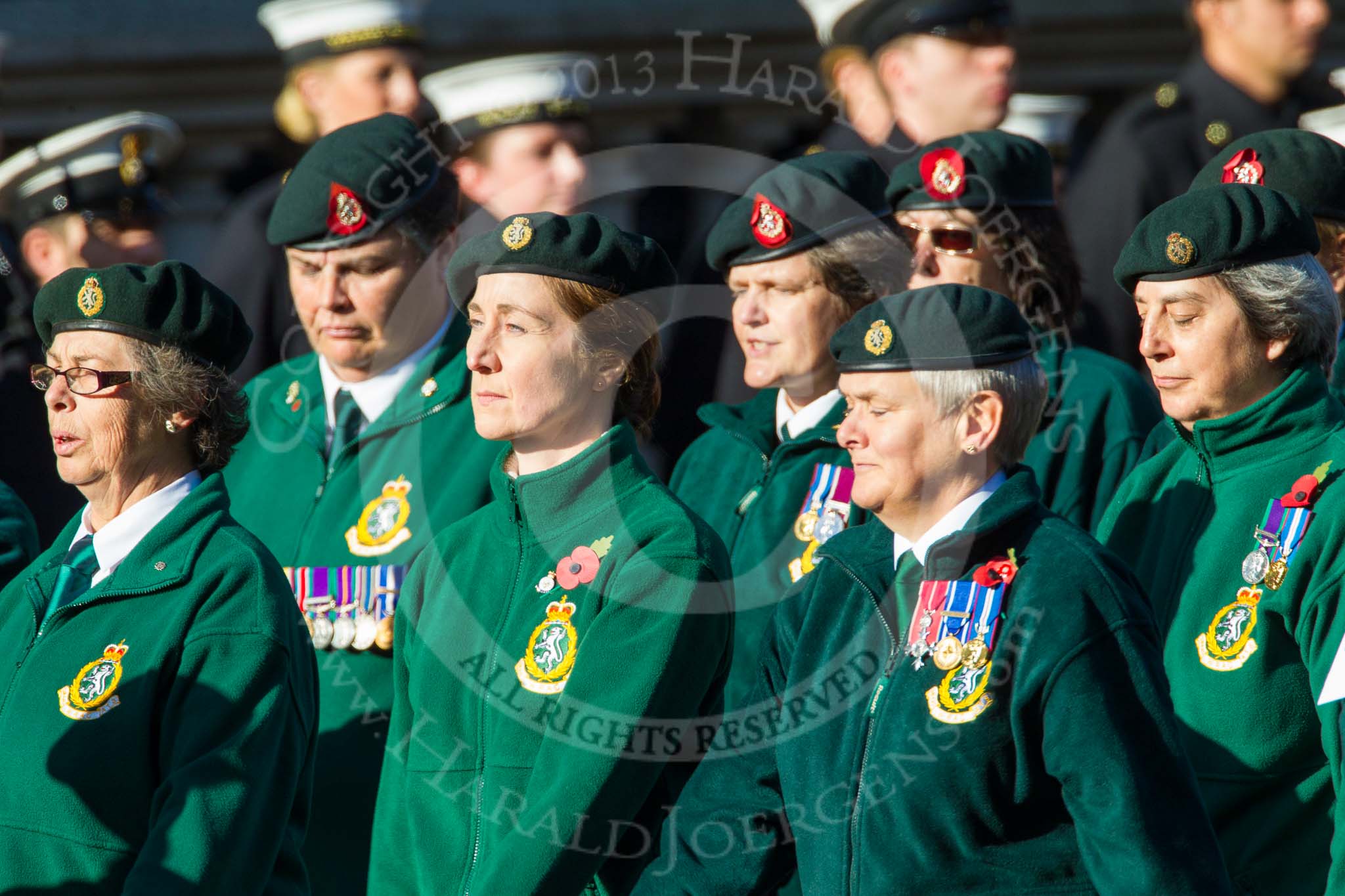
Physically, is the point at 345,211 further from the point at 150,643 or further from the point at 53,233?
the point at 53,233

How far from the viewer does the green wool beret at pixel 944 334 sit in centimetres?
395

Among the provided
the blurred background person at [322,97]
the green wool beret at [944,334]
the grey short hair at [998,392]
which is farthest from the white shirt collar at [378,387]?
the grey short hair at [998,392]

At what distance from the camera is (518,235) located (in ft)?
14.5

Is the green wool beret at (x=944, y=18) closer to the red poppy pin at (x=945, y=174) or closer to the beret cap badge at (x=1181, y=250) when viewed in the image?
the red poppy pin at (x=945, y=174)

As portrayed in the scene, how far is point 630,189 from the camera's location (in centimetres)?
805

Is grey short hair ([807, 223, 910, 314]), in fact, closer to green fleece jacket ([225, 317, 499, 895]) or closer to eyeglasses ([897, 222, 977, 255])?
eyeglasses ([897, 222, 977, 255])

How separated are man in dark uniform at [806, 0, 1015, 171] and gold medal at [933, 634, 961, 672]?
302cm

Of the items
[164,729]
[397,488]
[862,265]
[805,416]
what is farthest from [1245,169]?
[164,729]

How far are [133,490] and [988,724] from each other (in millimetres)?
1813

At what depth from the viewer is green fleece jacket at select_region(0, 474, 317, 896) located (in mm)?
3830

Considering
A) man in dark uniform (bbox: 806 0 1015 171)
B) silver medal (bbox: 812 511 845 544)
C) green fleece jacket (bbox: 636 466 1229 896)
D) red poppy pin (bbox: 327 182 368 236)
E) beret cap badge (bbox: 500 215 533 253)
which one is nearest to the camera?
green fleece jacket (bbox: 636 466 1229 896)

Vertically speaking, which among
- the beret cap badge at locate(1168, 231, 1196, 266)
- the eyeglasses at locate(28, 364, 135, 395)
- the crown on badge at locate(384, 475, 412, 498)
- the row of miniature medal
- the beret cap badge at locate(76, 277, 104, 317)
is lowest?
the row of miniature medal

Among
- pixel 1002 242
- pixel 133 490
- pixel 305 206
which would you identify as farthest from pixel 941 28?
pixel 133 490

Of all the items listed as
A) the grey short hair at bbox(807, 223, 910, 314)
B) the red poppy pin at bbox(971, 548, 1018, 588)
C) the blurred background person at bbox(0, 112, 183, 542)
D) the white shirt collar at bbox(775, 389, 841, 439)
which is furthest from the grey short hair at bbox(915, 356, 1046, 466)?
the blurred background person at bbox(0, 112, 183, 542)
